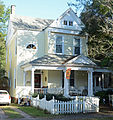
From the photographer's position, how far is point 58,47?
2184cm

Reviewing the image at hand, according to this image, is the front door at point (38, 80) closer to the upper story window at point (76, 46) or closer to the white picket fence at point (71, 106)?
the upper story window at point (76, 46)

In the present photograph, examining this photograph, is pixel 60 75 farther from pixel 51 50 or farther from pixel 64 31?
pixel 64 31

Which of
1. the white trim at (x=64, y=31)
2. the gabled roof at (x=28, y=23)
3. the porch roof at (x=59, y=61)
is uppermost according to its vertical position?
the gabled roof at (x=28, y=23)

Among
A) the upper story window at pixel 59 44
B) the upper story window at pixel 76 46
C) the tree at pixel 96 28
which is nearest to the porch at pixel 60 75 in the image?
the upper story window at pixel 59 44

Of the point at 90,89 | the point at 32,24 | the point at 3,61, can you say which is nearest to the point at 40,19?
the point at 32,24

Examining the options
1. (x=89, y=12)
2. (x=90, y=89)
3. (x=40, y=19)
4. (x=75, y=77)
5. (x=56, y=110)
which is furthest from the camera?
(x=40, y=19)

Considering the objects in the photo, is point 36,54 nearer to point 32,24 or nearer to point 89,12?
point 32,24

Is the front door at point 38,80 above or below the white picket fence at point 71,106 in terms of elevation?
above

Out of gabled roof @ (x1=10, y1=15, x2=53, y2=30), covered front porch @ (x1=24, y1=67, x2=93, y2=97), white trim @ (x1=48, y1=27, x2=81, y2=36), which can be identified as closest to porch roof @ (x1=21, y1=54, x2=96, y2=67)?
covered front porch @ (x1=24, y1=67, x2=93, y2=97)

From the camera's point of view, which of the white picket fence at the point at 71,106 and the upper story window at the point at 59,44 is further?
the upper story window at the point at 59,44

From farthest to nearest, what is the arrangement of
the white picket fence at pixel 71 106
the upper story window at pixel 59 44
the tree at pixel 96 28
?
the upper story window at pixel 59 44 → the tree at pixel 96 28 → the white picket fence at pixel 71 106

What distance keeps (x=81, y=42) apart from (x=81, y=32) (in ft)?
4.15

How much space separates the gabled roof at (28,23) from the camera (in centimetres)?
2236

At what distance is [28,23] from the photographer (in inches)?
922
